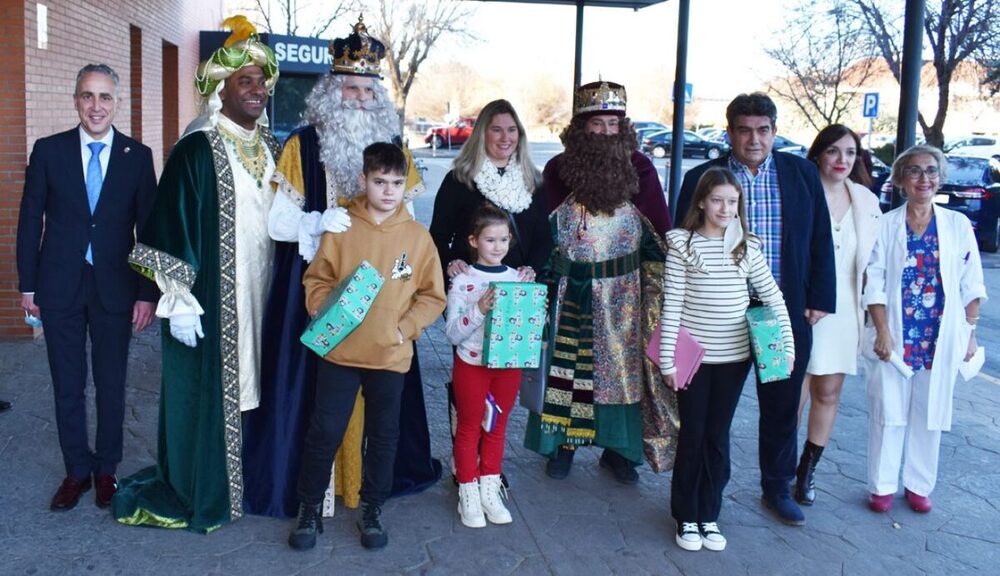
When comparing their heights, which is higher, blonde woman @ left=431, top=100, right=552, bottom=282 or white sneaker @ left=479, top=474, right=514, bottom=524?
blonde woman @ left=431, top=100, right=552, bottom=282

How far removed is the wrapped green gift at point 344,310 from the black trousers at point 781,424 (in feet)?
5.84

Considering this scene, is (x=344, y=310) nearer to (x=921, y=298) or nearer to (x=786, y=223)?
(x=786, y=223)

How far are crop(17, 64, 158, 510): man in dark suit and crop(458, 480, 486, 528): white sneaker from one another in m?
1.51

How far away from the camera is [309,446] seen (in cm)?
369

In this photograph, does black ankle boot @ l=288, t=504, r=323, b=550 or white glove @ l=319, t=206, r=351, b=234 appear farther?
black ankle boot @ l=288, t=504, r=323, b=550

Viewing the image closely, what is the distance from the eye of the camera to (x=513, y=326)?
3797mm

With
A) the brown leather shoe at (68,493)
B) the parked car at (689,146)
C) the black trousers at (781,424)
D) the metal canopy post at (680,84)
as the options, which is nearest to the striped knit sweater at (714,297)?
the black trousers at (781,424)

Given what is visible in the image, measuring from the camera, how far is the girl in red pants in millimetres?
3904

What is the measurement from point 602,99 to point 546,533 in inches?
77.0

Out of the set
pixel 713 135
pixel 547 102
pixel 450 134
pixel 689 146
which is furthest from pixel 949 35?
pixel 547 102

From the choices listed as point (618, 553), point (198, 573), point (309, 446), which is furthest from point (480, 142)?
point (198, 573)

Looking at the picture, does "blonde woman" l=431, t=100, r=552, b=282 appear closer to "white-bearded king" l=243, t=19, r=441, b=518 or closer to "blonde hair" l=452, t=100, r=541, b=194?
"blonde hair" l=452, t=100, r=541, b=194

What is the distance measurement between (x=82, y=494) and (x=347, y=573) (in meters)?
1.39

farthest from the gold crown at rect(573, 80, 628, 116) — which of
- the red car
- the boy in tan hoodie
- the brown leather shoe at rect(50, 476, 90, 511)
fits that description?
the red car
